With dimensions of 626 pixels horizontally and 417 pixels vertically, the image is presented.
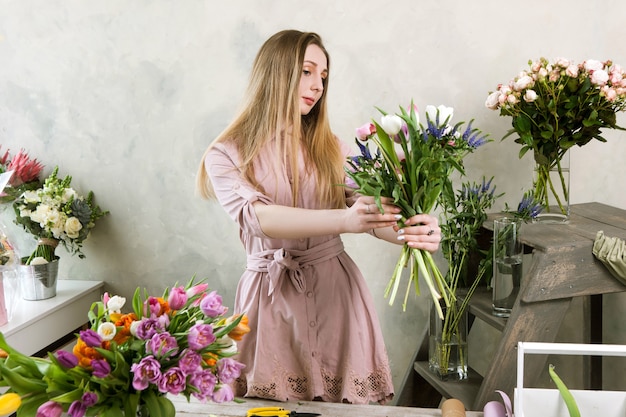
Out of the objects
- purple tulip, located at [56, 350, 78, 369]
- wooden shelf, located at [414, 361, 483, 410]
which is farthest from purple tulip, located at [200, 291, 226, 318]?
wooden shelf, located at [414, 361, 483, 410]

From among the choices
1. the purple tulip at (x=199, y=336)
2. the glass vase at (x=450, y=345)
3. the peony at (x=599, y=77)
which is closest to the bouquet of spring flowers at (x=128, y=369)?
the purple tulip at (x=199, y=336)

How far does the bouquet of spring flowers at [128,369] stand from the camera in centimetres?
114

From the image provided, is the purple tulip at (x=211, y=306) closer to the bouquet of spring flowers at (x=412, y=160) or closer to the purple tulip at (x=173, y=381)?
the purple tulip at (x=173, y=381)

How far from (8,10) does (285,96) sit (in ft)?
5.17

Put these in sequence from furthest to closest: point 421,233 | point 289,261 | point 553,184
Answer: point 553,184
point 289,261
point 421,233

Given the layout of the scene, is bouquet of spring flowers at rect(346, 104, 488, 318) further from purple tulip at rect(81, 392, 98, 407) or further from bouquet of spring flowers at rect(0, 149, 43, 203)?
bouquet of spring flowers at rect(0, 149, 43, 203)

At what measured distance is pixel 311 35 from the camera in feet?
7.23

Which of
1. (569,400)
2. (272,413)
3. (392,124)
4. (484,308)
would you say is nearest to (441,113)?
(392,124)

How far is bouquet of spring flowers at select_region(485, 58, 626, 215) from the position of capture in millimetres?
2281

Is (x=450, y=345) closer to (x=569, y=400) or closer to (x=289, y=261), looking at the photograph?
(x=289, y=261)

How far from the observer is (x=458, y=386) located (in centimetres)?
251

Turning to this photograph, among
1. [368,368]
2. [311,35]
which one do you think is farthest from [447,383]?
[311,35]

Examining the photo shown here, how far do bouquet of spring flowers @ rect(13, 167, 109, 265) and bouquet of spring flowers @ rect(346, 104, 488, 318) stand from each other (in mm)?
1628

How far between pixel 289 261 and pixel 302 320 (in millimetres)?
193
